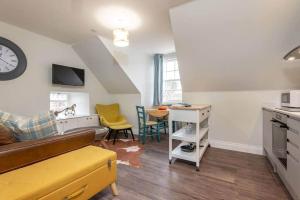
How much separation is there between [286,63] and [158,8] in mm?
2198

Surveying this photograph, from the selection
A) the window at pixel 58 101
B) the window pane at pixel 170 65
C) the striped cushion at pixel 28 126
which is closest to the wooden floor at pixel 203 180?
the striped cushion at pixel 28 126

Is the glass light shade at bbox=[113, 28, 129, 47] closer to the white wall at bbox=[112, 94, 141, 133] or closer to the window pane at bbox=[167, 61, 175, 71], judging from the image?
the white wall at bbox=[112, 94, 141, 133]

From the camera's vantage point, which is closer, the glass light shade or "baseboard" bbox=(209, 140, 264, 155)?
the glass light shade

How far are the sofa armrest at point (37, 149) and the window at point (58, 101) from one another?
2.61 metres

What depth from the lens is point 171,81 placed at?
4.85 metres

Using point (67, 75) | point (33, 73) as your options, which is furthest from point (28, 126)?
point (67, 75)

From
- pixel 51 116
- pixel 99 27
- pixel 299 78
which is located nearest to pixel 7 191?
pixel 51 116

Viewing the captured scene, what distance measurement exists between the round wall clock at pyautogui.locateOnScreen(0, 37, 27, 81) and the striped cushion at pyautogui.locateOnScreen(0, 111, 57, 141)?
1808 millimetres

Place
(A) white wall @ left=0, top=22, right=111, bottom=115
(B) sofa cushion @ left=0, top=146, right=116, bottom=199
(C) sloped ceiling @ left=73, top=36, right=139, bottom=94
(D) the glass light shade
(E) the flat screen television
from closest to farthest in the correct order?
1. (B) sofa cushion @ left=0, top=146, right=116, bottom=199
2. (D) the glass light shade
3. (A) white wall @ left=0, top=22, right=111, bottom=115
4. (E) the flat screen television
5. (C) sloped ceiling @ left=73, top=36, right=139, bottom=94

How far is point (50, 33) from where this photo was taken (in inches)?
127

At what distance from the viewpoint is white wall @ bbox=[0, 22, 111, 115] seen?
2873 millimetres

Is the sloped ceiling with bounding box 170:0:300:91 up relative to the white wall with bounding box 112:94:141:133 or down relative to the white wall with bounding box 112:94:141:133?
up

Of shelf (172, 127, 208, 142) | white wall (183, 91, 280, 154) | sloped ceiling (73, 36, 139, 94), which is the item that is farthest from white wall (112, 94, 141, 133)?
shelf (172, 127, 208, 142)

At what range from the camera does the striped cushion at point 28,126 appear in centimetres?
150
